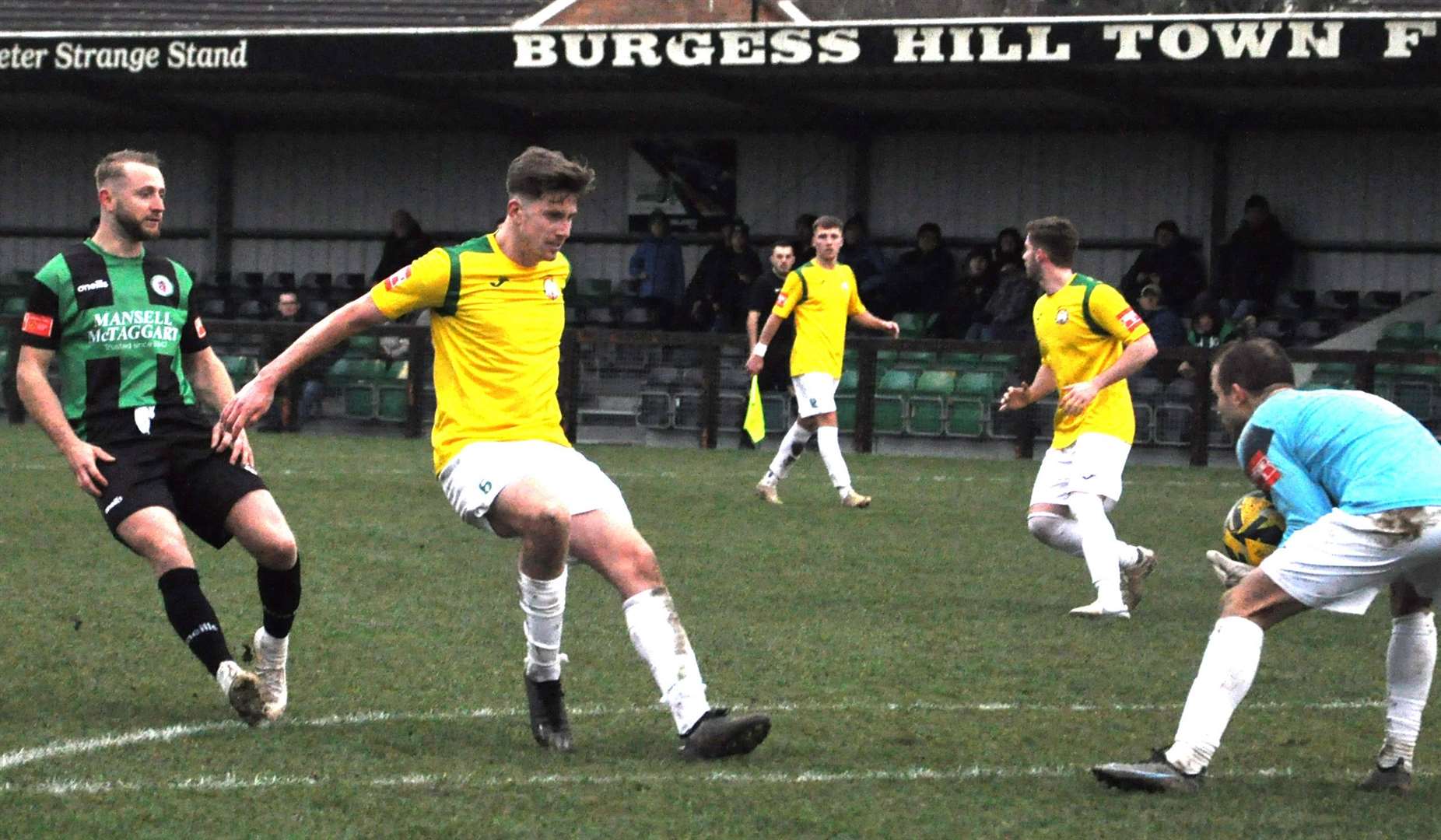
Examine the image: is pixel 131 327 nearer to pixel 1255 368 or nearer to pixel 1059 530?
pixel 1255 368

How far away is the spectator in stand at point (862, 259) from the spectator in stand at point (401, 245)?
199 inches

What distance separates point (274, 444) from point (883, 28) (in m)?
7.55

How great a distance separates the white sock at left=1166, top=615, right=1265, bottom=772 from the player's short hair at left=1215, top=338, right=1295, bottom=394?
2.13 ft

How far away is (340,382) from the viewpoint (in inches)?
836

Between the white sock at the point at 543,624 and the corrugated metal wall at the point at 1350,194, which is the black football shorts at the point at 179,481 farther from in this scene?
the corrugated metal wall at the point at 1350,194

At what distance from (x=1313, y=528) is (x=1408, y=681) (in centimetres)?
62

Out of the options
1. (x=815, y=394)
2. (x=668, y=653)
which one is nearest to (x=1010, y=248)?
(x=815, y=394)

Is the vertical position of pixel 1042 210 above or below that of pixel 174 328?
above

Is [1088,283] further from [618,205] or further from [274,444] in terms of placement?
[618,205]

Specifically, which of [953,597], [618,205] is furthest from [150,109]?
[953,597]

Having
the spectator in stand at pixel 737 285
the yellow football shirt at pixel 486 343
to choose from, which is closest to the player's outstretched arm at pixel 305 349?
the yellow football shirt at pixel 486 343

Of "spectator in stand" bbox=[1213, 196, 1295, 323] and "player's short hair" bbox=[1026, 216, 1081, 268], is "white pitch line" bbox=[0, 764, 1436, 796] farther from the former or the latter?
"spectator in stand" bbox=[1213, 196, 1295, 323]

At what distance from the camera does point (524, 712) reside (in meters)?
6.73

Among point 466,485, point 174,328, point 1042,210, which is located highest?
point 1042,210
